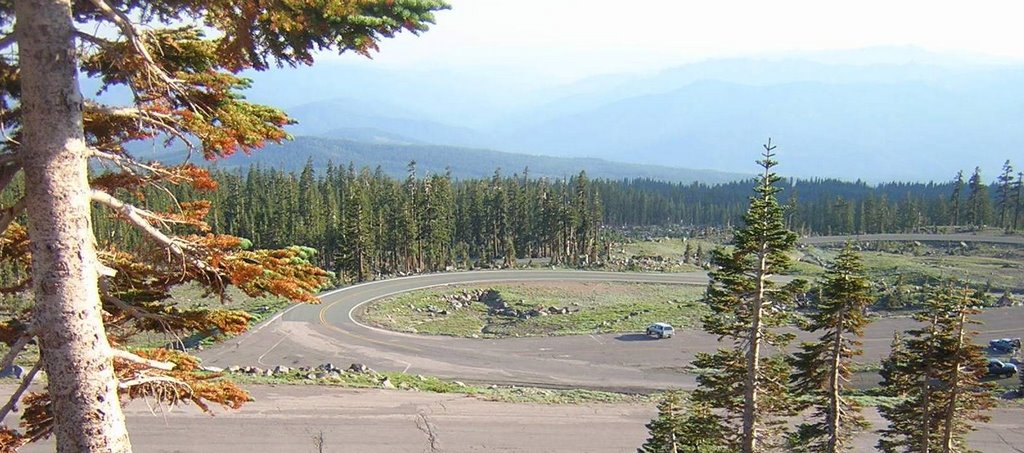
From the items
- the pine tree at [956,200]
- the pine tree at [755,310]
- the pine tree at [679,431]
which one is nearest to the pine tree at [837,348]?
the pine tree at [755,310]

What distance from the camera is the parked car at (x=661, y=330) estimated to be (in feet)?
128

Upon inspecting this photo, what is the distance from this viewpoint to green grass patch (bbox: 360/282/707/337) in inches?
1687

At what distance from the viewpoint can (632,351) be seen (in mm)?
36188

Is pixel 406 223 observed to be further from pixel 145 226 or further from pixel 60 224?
pixel 60 224

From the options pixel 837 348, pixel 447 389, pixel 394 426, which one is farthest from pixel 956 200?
pixel 394 426

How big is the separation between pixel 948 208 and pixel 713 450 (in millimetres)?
117414

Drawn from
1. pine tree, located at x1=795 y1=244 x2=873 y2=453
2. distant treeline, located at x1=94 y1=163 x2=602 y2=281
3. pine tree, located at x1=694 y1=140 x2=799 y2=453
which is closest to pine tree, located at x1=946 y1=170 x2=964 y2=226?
distant treeline, located at x1=94 y1=163 x2=602 y2=281

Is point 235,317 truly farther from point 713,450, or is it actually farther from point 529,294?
point 529,294

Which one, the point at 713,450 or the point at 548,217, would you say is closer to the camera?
the point at 713,450

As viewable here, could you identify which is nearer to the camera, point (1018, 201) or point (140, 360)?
point (140, 360)

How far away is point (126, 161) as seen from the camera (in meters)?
4.50

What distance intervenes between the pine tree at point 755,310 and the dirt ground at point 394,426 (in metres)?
6.94

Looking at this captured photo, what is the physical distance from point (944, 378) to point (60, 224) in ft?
61.0

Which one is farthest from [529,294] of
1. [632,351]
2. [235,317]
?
[235,317]
